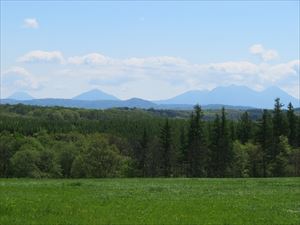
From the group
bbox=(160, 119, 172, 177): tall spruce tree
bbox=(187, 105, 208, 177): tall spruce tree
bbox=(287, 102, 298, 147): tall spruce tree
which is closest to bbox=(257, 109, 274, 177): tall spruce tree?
bbox=(287, 102, 298, 147): tall spruce tree

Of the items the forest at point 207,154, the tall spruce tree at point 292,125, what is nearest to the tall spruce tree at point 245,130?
the forest at point 207,154

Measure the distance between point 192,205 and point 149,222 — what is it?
6249mm

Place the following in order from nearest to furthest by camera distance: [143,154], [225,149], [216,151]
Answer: [225,149]
[216,151]
[143,154]

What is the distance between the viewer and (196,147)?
359 feet

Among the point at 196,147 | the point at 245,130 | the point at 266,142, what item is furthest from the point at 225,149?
the point at 245,130

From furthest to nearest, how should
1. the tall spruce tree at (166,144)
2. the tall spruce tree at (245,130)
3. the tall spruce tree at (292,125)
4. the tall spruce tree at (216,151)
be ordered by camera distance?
the tall spruce tree at (245,130)
the tall spruce tree at (292,125)
the tall spruce tree at (166,144)
the tall spruce tree at (216,151)

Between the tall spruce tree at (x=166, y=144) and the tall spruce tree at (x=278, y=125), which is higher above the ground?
the tall spruce tree at (x=278, y=125)

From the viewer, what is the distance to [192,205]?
25094mm

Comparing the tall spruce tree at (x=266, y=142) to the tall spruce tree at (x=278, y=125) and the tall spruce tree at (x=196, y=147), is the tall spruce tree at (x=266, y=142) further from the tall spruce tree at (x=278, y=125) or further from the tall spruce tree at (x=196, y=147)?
the tall spruce tree at (x=196, y=147)

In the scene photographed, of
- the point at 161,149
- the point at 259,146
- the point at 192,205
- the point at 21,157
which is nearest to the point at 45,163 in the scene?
the point at 21,157

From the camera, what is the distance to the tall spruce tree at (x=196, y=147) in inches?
4286

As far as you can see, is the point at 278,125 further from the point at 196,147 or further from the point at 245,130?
the point at 196,147

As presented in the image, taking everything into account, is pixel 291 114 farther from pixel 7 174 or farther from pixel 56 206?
pixel 56 206

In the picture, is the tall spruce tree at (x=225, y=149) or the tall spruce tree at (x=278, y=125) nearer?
the tall spruce tree at (x=278, y=125)
